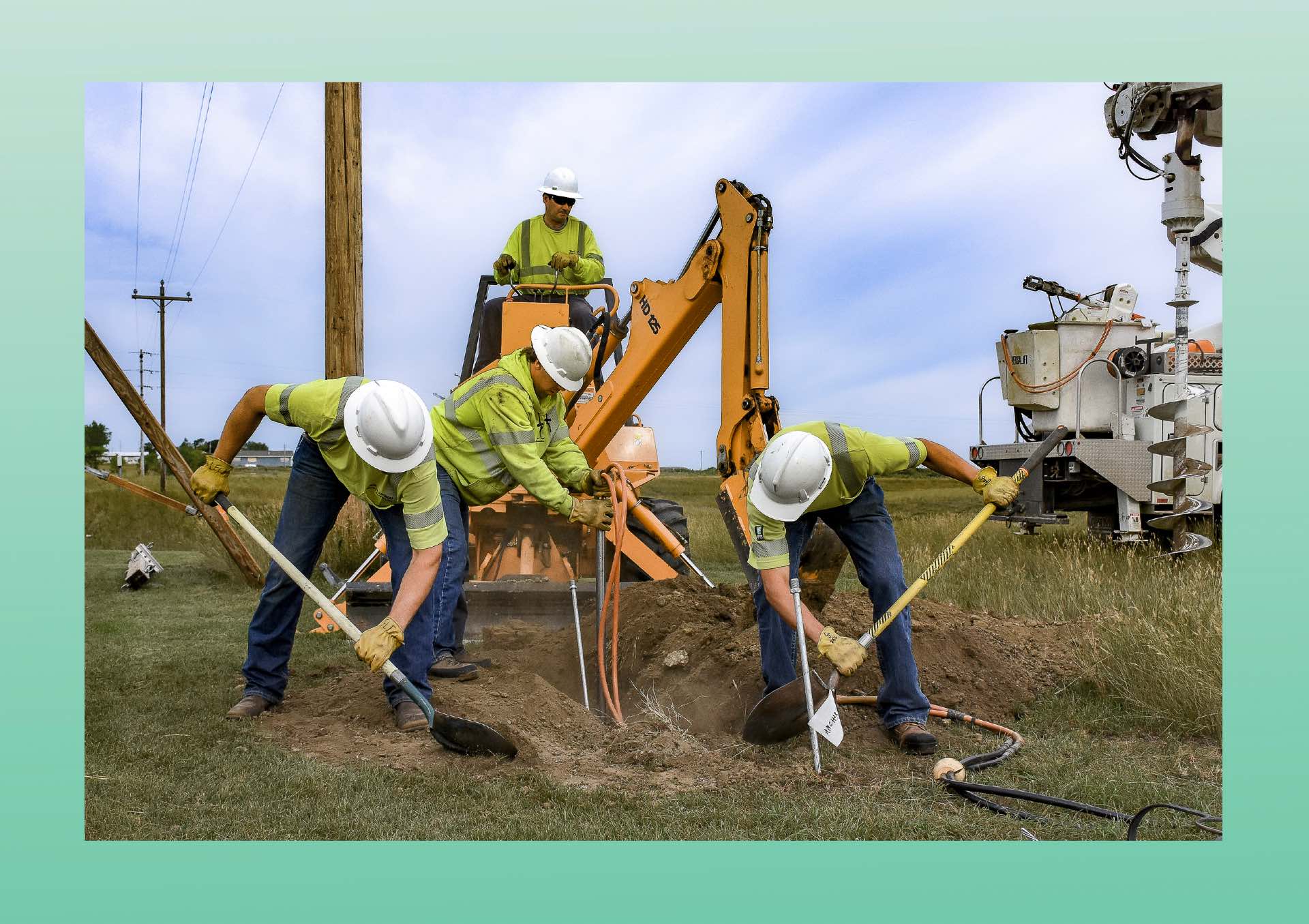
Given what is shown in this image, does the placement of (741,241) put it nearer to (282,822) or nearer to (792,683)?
(792,683)

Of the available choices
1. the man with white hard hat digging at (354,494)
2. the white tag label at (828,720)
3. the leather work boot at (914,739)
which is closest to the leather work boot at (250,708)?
the man with white hard hat digging at (354,494)

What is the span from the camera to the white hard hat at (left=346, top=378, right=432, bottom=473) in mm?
4039

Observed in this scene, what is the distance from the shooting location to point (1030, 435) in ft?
31.2

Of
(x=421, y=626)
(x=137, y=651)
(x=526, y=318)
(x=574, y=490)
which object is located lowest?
(x=137, y=651)

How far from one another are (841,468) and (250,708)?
280 centimetres

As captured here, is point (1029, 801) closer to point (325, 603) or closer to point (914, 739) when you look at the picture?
point (914, 739)

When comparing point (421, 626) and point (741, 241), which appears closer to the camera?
point (421, 626)

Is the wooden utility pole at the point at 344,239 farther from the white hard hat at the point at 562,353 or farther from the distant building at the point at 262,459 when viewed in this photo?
the white hard hat at the point at 562,353

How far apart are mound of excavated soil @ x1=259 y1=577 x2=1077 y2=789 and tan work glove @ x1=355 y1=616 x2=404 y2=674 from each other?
→ 0.45 meters

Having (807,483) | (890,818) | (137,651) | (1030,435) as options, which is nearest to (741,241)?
(807,483)

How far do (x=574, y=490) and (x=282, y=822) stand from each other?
2.59 metres

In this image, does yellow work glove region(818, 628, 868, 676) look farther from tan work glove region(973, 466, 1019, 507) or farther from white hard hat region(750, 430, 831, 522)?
tan work glove region(973, 466, 1019, 507)

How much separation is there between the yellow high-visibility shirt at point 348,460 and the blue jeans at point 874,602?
146cm

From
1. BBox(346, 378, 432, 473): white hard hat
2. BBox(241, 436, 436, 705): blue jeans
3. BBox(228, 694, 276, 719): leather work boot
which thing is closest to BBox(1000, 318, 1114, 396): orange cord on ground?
BBox(241, 436, 436, 705): blue jeans
